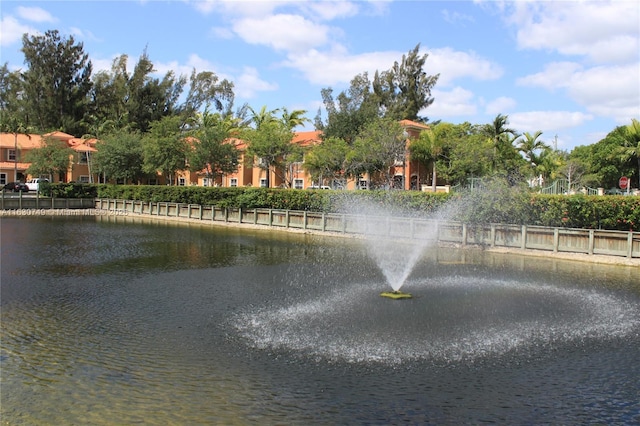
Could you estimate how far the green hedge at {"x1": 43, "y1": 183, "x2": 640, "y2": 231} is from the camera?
98.5ft

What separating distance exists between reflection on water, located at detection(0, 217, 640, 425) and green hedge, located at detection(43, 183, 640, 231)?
5.31 meters

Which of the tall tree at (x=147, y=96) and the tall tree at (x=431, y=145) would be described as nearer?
the tall tree at (x=431, y=145)

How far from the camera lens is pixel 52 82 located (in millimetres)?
95125

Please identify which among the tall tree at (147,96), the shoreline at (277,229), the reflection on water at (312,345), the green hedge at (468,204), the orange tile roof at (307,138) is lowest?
the reflection on water at (312,345)

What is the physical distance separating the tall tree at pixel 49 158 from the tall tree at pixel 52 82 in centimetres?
2239

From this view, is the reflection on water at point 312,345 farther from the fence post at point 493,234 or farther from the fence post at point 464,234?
the fence post at point 464,234

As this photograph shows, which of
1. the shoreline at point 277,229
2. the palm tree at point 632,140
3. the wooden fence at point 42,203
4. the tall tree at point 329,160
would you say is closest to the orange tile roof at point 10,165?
the wooden fence at point 42,203

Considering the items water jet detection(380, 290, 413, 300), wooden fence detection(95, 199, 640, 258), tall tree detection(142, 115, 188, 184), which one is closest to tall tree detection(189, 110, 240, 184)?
tall tree detection(142, 115, 188, 184)

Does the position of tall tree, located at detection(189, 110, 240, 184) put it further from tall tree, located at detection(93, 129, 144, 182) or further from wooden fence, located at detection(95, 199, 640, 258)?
tall tree, located at detection(93, 129, 144, 182)

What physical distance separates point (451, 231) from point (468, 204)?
198cm

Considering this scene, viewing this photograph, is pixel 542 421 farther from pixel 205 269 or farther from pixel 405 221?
pixel 405 221

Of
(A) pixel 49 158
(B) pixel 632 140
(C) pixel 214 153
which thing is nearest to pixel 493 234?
(C) pixel 214 153

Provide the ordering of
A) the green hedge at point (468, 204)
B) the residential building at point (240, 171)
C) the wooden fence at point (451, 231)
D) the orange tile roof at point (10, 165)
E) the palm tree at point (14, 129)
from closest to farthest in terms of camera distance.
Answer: the wooden fence at point (451, 231)
the green hedge at point (468, 204)
the residential building at point (240, 171)
the palm tree at point (14, 129)
the orange tile roof at point (10, 165)

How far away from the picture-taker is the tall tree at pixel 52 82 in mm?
94438
